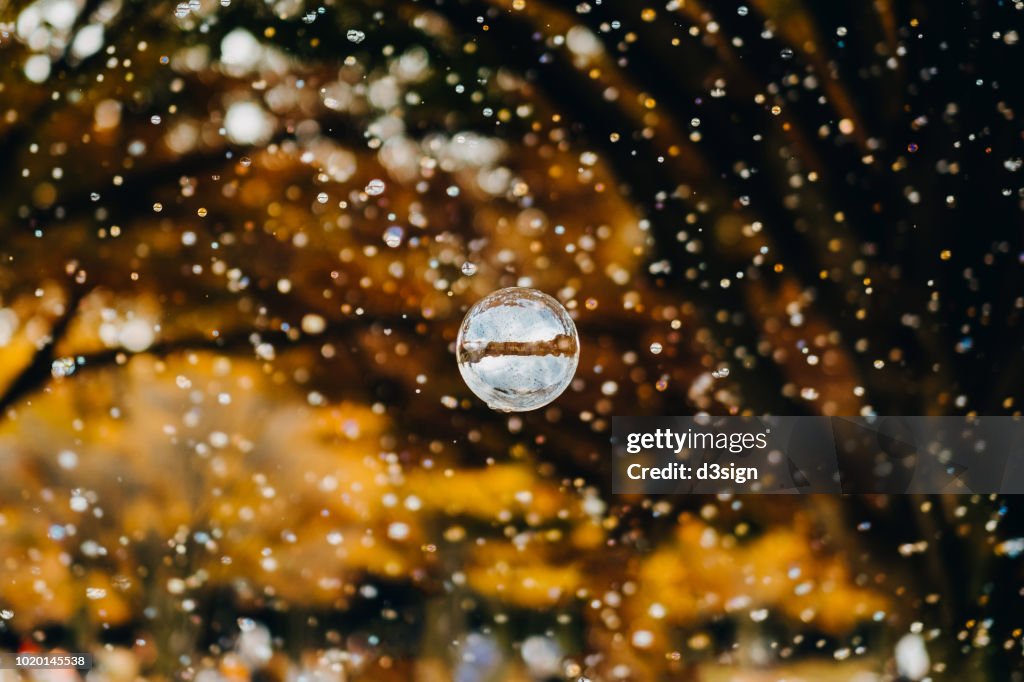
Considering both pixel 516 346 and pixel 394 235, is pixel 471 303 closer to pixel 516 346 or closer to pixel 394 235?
pixel 394 235

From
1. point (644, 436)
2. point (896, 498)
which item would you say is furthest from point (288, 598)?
point (896, 498)

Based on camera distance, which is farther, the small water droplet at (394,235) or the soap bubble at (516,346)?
the small water droplet at (394,235)

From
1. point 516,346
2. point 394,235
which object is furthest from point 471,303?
point 516,346

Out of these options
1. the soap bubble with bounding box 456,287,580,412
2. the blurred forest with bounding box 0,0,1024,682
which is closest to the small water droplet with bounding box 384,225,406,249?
the blurred forest with bounding box 0,0,1024,682

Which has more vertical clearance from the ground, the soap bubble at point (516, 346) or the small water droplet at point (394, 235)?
the small water droplet at point (394, 235)

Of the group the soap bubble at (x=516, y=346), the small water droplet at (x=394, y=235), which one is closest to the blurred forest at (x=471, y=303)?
the small water droplet at (x=394, y=235)

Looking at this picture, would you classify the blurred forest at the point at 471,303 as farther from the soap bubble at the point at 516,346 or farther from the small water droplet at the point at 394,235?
the soap bubble at the point at 516,346

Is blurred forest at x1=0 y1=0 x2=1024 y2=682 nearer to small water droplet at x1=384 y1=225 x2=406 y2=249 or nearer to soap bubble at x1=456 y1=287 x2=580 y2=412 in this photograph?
small water droplet at x1=384 y1=225 x2=406 y2=249
